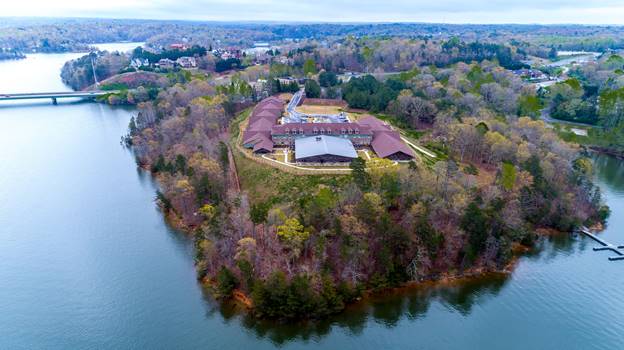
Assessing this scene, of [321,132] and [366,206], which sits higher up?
[321,132]

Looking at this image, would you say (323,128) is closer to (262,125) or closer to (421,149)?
(262,125)

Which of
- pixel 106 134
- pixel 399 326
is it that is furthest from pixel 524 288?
pixel 106 134

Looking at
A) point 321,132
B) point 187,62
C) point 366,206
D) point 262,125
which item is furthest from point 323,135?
point 187,62

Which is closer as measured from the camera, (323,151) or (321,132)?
(323,151)

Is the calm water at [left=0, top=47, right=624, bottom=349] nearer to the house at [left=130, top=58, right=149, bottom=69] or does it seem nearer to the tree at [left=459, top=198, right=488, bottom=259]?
the tree at [left=459, top=198, right=488, bottom=259]

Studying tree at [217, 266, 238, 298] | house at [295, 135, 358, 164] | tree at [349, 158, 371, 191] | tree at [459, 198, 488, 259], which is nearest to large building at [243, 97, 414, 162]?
house at [295, 135, 358, 164]

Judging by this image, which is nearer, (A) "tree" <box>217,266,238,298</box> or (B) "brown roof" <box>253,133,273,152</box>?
(A) "tree" <box>217,266,238,298</box>

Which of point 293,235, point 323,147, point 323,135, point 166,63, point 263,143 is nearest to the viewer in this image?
point 293,235
